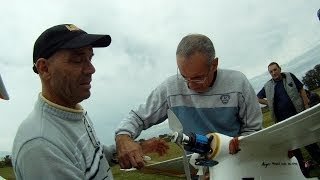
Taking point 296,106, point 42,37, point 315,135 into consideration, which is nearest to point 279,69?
point 296,106

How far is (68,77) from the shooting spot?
2.54m

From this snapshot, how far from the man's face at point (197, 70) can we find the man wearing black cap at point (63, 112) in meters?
1.07

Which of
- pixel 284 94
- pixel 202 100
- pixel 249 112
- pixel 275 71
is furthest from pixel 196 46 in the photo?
pixel 284 94

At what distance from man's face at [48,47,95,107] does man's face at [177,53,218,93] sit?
1.33m

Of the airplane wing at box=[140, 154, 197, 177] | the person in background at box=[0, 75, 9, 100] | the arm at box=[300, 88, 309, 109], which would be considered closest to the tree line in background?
the arm at box=[300, 88, 309, 109]

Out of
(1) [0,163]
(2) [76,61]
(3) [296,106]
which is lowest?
(1) [0,163]

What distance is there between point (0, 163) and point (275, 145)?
14.7 m

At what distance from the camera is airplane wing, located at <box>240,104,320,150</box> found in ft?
8.67

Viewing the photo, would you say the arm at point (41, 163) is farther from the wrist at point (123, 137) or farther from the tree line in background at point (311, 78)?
the tree line in background at point (311, 78)

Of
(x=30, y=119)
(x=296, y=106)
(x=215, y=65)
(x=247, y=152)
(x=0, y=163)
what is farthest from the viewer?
(x=0, y=163)

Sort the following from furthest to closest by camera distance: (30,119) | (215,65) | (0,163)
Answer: (0,163), (215,65), (30,119)

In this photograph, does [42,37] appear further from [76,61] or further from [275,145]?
[275,145]

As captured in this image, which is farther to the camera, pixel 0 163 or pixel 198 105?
pixel 0 163

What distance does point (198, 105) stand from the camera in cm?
397
